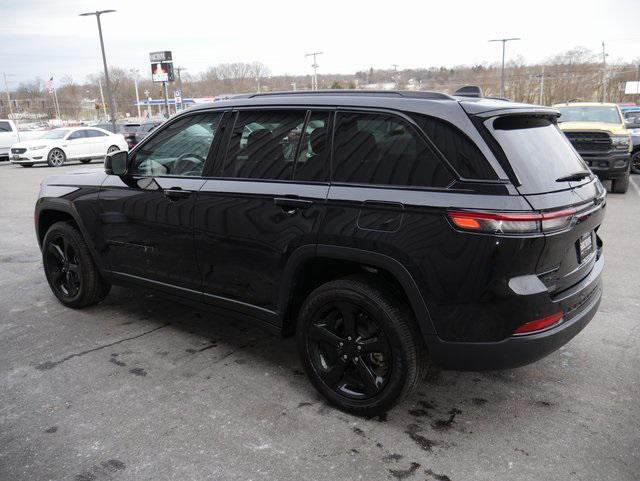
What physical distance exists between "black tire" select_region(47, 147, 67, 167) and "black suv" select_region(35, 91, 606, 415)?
2017 centimetres

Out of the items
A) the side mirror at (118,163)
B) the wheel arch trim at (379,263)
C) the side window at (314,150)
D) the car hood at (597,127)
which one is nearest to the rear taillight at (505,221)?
the wheel arch trim at (379,263)

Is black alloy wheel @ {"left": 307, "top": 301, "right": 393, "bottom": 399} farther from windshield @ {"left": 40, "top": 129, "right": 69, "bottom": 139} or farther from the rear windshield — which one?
windshield @ {"left": 40, "top": 129, "right": 69, "bottom": 139}

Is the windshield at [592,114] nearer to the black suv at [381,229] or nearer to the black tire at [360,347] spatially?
the black suv at [381,229]

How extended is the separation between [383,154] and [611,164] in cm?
992

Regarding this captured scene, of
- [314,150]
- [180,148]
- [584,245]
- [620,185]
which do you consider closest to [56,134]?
[620,185]

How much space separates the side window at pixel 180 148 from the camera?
3.80m

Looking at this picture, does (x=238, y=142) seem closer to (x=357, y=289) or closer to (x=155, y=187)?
(x=155, y=187)

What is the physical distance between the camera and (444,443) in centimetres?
284

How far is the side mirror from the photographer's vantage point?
413cm

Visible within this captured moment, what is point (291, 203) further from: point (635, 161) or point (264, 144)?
point (635, 161)

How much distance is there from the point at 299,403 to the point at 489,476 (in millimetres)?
1157

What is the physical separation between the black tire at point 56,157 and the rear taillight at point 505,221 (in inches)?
879

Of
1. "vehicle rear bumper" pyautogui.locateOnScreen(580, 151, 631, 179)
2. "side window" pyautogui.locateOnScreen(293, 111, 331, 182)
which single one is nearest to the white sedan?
"vehicle rear bumper" pyautogui.locateOnScreen(580, 151, 631, 179)

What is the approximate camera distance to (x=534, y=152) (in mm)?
2875
